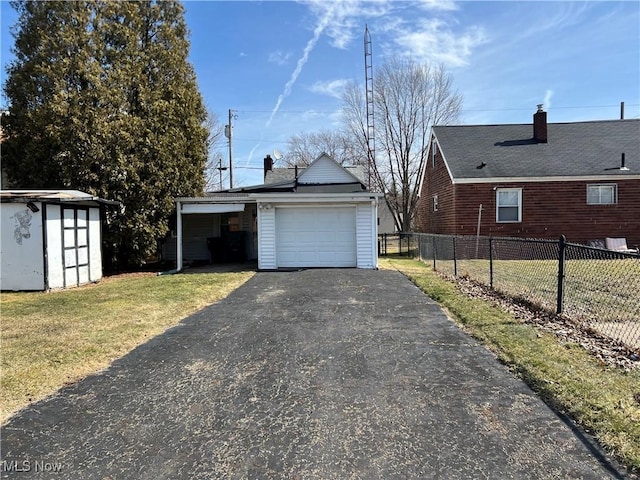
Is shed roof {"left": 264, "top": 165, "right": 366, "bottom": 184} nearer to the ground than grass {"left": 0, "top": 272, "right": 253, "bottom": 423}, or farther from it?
farther from it

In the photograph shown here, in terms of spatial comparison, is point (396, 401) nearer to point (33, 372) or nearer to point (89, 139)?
point (33, 372)

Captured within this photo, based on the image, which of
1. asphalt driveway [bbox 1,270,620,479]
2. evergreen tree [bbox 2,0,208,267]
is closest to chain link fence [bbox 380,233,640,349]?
asphalt driveway [bbox 1,270,620,479]

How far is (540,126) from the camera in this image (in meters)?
18.8

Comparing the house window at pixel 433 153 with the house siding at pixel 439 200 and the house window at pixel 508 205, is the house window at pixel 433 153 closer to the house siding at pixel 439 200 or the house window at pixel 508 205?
the house siding at pixel 439 200

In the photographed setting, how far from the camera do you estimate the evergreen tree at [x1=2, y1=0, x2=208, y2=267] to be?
1322cm

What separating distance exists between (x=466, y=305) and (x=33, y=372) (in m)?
6.36

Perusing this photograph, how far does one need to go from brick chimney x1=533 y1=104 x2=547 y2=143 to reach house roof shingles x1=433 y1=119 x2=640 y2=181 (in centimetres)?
26

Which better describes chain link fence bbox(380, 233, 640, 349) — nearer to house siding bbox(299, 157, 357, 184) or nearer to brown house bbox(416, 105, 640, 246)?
brown house bbox(416, 105, 640, 246)

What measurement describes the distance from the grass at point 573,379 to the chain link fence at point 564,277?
970mm

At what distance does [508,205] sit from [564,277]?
1067 cm

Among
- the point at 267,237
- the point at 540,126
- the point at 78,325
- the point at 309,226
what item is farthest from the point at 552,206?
the point at 78,325

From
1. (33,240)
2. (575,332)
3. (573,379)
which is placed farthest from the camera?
(33,240)

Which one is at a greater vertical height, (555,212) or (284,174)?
(284,174)

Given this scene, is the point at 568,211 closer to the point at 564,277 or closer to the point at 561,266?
the point at 564,277
